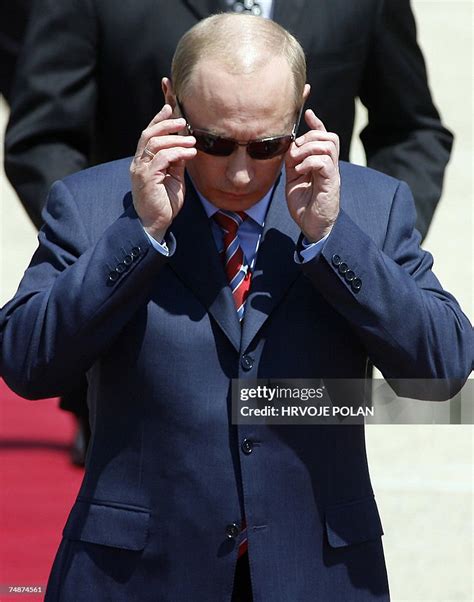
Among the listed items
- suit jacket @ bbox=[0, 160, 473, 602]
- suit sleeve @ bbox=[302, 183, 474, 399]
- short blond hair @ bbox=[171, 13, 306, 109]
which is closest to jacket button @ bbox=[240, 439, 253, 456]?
suit jacket @ bbox=[0, 160, 473, 602]

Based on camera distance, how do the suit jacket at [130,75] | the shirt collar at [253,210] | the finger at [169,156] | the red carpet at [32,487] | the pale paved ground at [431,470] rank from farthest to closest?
the pale paved ground at [431,470] < the red carpet at [32,487] < the suit jacket at [130,75] < the shirt collar at [253,210] < the finger at [169,156]

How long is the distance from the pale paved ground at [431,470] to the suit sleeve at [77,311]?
2.53 metres

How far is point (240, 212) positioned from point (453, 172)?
718cm

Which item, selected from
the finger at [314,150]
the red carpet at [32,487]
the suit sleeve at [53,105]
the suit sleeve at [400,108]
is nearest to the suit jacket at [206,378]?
the finger at [314,150]

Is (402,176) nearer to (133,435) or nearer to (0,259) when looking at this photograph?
(133,435)

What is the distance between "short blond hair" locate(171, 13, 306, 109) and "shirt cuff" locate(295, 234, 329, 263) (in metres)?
0.24

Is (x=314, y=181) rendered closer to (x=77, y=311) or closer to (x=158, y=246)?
(x=158, y=246)

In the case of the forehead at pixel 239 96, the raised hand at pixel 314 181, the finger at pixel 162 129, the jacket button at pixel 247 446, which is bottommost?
the jacket button at pixel 247 446

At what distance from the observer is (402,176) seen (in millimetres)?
4258

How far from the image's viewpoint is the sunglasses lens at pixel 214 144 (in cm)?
293

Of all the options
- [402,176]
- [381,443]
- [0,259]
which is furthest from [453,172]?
[402,176]

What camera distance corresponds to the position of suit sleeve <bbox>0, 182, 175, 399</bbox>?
9.62 feet

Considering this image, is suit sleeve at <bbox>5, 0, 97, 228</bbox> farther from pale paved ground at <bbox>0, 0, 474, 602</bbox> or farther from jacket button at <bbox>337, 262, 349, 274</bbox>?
pale paved ground at <bbox>0, 0, 474, 602</bbox>

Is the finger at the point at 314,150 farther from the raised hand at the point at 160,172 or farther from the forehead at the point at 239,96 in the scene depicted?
the raised hand at the point at 160,172
